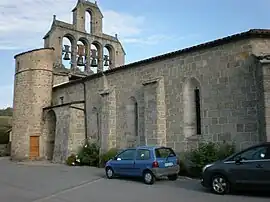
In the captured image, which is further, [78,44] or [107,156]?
[78,44]

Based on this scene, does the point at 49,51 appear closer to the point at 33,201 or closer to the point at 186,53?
the point at 186,53

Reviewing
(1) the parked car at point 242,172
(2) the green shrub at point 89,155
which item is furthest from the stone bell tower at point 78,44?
(1) the parked car at point 242,172

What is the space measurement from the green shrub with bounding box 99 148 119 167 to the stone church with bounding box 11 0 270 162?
0.77 metres

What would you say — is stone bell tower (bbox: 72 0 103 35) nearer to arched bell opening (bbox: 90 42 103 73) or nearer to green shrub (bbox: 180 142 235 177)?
arched bell opening (bbox: 90 42 103 73)

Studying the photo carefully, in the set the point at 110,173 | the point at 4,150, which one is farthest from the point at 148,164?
the point at 4,150

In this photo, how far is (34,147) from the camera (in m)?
27.9

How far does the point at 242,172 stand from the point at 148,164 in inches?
167

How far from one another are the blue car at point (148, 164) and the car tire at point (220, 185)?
116 inches

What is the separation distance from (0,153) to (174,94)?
1031 inches

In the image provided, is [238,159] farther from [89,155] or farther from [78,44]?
[78,44]

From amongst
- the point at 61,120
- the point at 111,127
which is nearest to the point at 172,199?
the point at 111,127

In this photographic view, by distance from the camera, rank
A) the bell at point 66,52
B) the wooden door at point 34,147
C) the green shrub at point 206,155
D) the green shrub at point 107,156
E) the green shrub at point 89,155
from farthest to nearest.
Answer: the bell at point 66,52, the wooden door at point 34,147, the green shrub at point 89,155, the green shrub at point 107,156, the green shrub at point 206,155

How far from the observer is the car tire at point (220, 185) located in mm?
10133

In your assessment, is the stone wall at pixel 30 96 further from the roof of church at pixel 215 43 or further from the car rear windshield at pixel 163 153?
the car rear windshield at pixel 163 153
